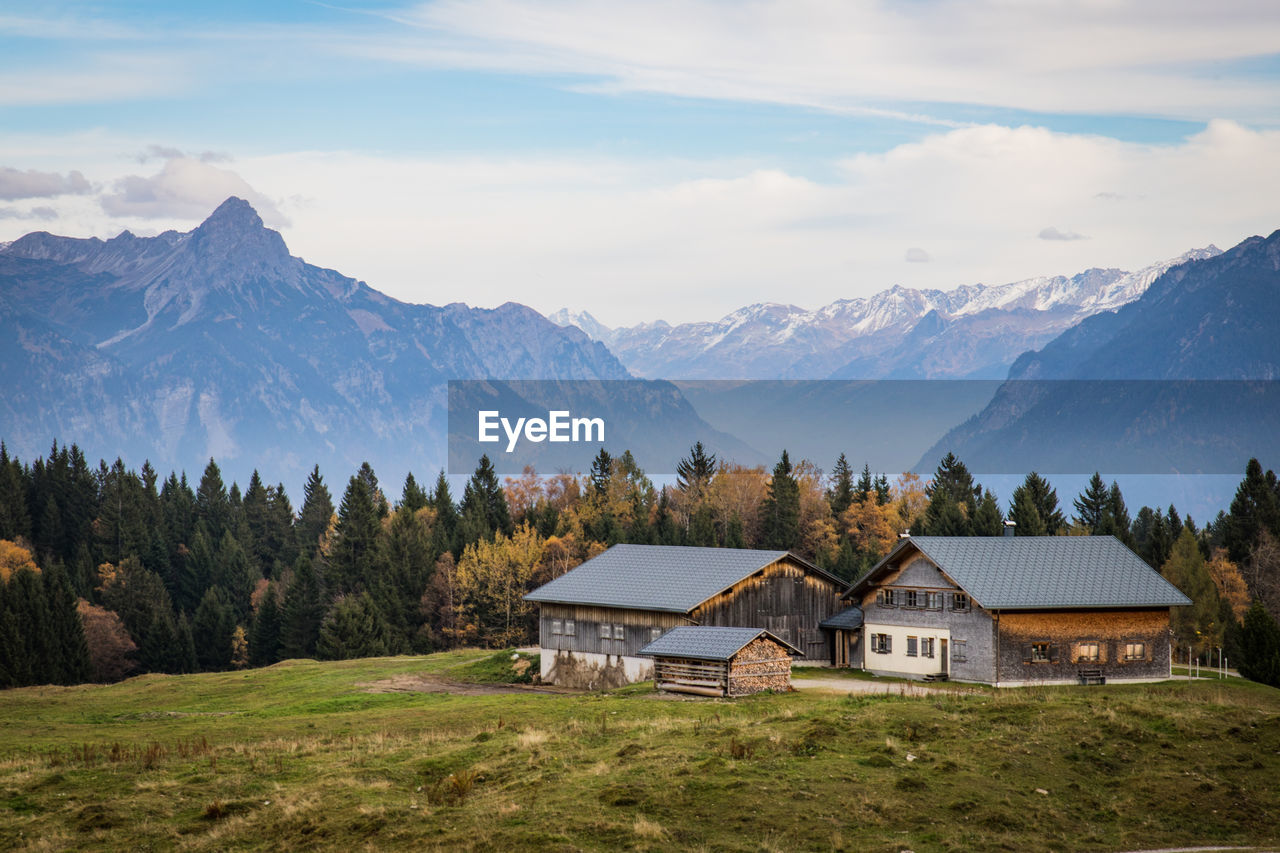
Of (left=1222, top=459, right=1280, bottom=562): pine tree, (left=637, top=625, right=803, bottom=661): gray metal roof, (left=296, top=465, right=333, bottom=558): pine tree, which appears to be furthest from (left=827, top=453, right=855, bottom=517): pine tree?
(left=637, top=625, right=803, bottom=661): gray metal roof

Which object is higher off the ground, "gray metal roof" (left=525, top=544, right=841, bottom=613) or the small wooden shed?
"gray metal roof" (left=525, top=544, right=841, bottom=613)

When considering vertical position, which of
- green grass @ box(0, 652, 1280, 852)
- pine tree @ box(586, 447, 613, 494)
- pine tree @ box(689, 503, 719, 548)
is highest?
pine tree @ box(586, 447, 613, 494)

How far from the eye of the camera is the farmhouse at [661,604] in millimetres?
67938

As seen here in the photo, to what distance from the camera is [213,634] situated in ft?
397

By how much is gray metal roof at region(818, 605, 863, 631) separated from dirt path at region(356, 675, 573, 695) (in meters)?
15.7

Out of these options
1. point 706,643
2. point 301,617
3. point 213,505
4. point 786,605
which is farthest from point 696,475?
point 706,643

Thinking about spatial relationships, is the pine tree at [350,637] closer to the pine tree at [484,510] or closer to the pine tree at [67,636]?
the pine tree at [484,510]

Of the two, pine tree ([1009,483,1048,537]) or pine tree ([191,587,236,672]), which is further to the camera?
pine tree ([191,587,236,672])

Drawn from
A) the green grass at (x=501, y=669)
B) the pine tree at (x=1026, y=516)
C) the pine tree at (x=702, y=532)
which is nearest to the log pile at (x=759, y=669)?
the green grass at (x=501, y=669)

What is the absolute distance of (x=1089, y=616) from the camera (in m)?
62.9

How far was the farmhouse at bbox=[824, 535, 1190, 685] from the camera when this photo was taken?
62219 millimetres

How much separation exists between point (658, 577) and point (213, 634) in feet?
220

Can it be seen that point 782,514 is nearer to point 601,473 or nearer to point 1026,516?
point 1026,516

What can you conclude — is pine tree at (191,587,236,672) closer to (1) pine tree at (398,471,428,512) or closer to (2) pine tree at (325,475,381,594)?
(2) pine tree at (325,475,381,594)
